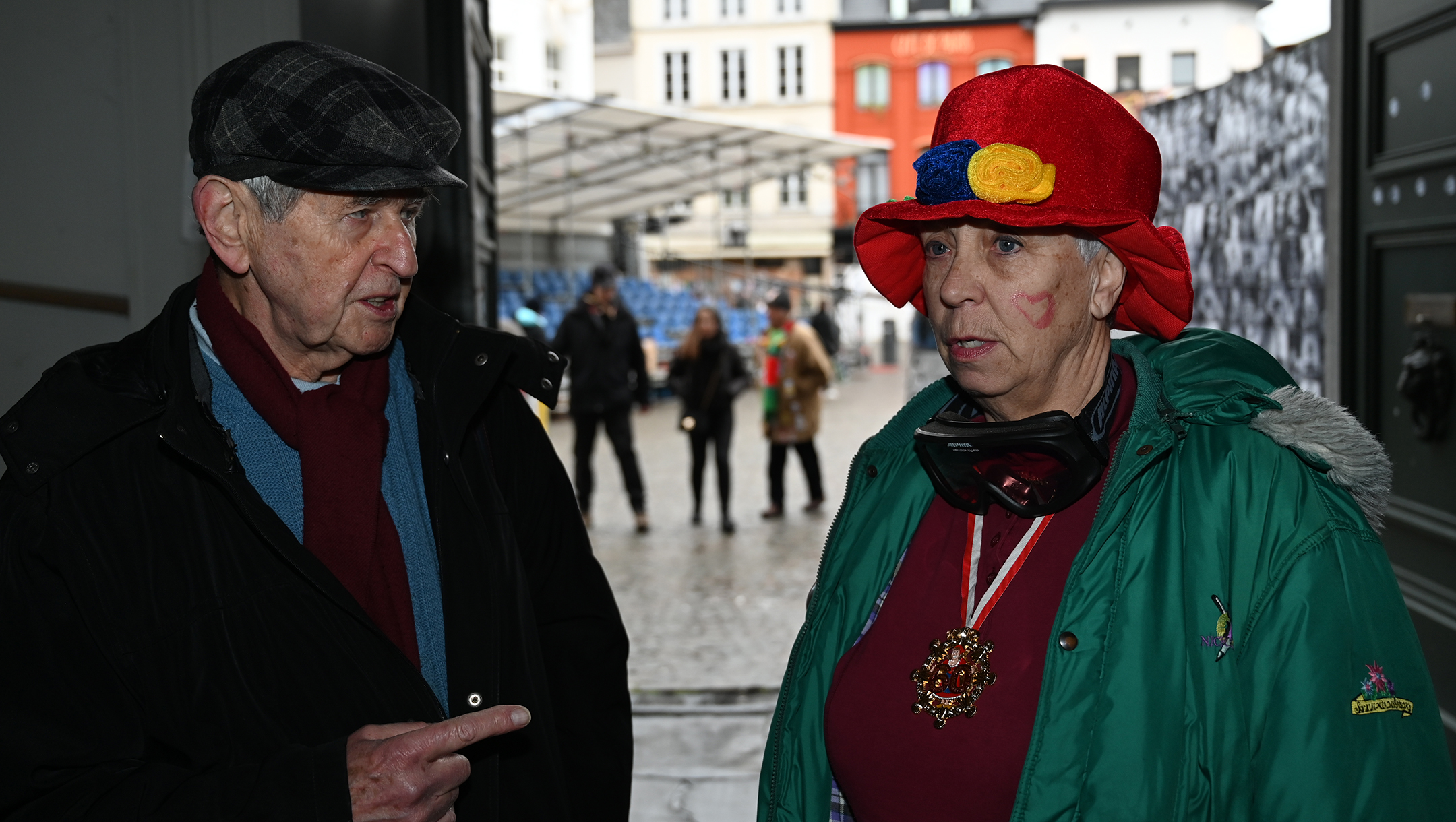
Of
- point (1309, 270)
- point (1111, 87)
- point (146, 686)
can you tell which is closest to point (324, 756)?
point (146, 686)

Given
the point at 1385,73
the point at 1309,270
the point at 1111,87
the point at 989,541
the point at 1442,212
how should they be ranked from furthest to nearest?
the point at 1111,87 → the point at 1309,270 → the point at 1385,73 → the point at 1442,212 → the point at 989,541

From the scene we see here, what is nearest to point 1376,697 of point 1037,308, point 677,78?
point 1037,308

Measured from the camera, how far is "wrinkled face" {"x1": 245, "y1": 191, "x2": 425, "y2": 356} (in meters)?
1.67

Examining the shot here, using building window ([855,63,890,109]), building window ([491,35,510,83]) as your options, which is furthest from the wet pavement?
building window ([855,63,890,109])

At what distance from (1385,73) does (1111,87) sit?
2742cm

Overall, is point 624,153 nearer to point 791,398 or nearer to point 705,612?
point 791,398

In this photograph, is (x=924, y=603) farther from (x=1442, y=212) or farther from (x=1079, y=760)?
(x=1442, y=212)

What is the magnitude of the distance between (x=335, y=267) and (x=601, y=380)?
278 inches

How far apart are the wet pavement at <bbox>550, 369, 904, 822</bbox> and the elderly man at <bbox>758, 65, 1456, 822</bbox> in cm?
231

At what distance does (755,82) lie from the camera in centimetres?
3891

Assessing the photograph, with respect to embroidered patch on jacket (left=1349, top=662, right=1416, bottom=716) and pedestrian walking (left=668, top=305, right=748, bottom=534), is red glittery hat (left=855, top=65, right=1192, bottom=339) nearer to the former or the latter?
embroidered patch on jacket (left=1349, top=662, right=1416, bottom=716)

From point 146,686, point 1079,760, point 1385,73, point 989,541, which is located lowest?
point 1079,760

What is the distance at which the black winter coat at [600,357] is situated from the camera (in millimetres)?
8727

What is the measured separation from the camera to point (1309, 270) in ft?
16.6
